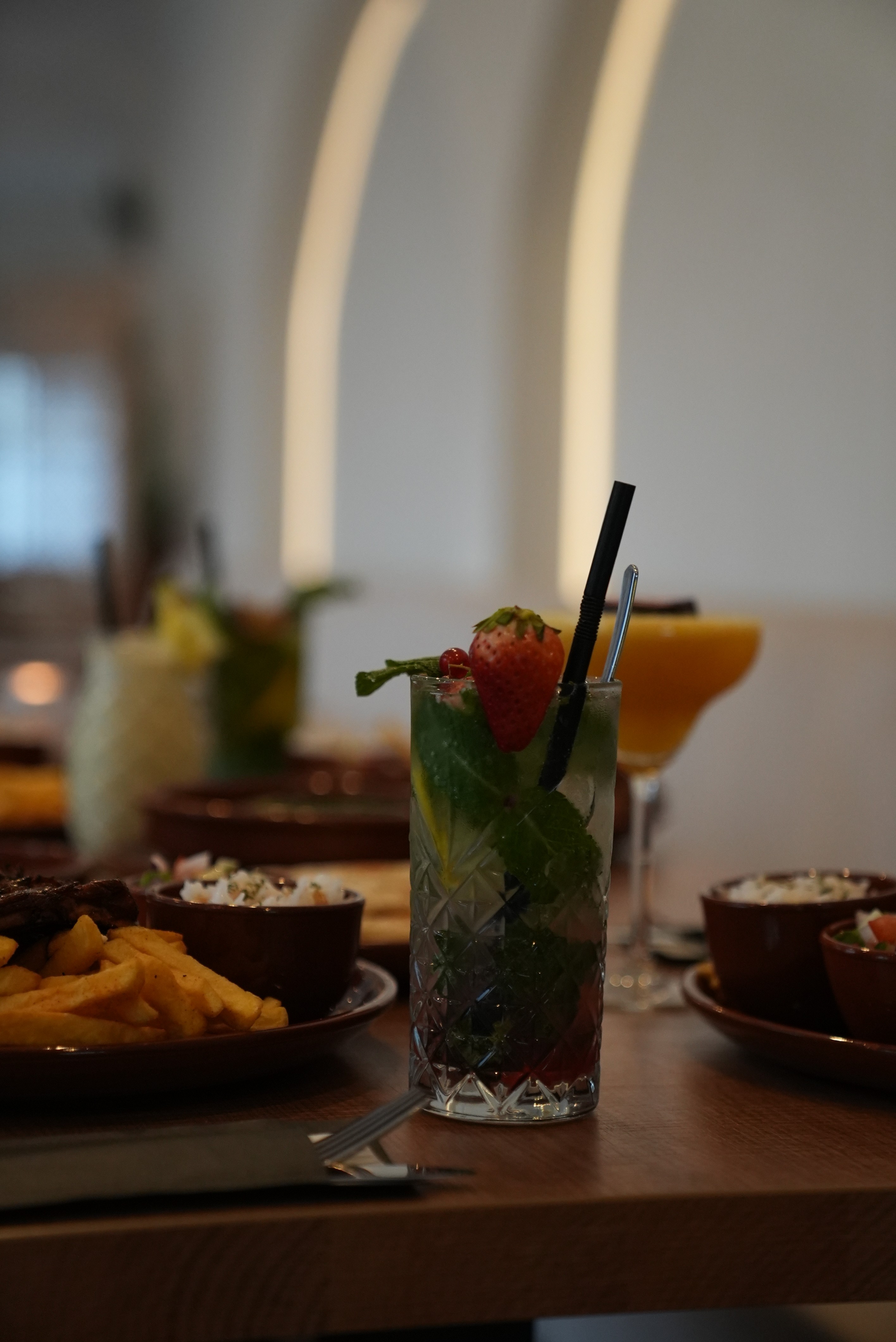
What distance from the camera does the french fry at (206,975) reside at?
79 centimetres

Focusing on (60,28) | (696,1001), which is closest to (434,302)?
(696,1001)

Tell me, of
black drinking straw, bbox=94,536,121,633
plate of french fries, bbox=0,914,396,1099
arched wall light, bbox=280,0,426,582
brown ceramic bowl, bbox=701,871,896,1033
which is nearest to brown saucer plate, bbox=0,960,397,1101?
plate of french fries, bbox=0,914,396,1099

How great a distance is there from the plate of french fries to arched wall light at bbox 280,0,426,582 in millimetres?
3948

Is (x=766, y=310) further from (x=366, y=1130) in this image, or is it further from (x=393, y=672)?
(x=366, y=1130)

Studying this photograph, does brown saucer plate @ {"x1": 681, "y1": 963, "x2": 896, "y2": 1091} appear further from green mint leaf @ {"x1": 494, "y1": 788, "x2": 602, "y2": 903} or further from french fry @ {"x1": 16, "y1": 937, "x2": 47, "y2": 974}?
french fry @ {"x1": 16, "y1": 937, "x2": 47, "y2": 974}

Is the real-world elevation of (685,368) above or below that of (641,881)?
above

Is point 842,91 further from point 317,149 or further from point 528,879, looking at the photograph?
point 317,149

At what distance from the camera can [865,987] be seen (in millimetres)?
837

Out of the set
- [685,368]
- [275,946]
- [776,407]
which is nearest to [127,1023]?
[275,946]

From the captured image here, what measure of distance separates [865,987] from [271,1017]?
317 millimetres

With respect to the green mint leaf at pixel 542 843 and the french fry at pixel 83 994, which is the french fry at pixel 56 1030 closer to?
the french fry at pixel 83 994

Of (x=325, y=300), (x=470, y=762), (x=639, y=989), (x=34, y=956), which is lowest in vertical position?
(x=639, y=989)

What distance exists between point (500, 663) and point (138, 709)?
3.90 ft

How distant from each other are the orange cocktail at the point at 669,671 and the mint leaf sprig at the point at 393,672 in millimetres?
406
